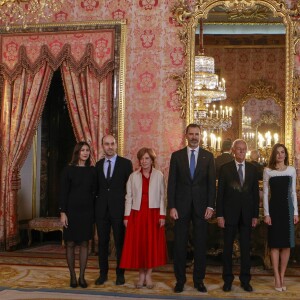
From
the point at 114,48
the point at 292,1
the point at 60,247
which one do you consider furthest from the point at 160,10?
the point at 60,247

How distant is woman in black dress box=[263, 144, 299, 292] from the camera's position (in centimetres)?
492

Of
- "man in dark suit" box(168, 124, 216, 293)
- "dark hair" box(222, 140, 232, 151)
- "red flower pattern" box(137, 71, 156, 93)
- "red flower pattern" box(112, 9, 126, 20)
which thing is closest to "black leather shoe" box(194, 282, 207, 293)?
"man in dark suit" box(168, 124, 216, 293)

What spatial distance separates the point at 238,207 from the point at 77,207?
1535 mm

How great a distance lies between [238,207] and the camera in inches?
194

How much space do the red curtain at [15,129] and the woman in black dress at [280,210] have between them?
339 centimetres

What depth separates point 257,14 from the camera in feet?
21.4

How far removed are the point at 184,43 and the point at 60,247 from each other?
3433 mm

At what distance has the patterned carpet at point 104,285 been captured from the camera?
466 centimetres

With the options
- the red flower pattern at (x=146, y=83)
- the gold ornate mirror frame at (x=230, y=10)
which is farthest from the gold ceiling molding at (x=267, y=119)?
the red flower pattern at (x=146, y=83)

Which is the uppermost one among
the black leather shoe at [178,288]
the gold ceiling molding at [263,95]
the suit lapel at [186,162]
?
the gold ceiling molding at [263,95]

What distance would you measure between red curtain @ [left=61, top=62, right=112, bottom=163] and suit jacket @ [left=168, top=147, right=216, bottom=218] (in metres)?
1.94

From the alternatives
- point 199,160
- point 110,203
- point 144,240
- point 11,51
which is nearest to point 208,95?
point 199,160

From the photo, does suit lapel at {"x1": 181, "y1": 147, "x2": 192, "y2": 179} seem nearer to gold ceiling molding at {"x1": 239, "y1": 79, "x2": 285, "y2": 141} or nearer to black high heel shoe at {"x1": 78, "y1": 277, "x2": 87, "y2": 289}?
black high heel shoe at {"x1": 78, "y1": 277, "x2": 87, "y2": 289}

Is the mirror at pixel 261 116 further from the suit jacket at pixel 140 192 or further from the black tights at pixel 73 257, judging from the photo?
the black tights at pixel 73 257
